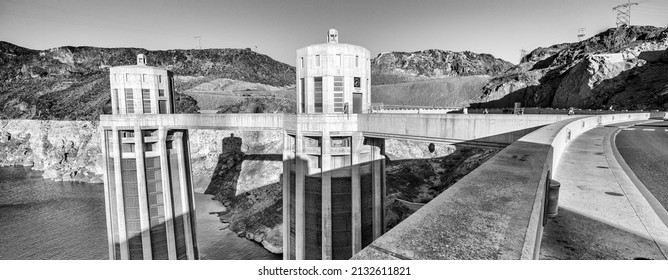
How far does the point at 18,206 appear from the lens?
47531 mm

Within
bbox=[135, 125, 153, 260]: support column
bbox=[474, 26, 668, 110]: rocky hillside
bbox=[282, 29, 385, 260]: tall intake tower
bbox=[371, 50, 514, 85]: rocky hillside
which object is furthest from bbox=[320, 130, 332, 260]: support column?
bbox=[371, 50, 514, 85]: rocky hillside

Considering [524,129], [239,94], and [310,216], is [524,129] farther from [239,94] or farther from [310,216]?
[239,94]

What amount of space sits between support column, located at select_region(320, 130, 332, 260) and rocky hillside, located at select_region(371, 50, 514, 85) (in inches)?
6350

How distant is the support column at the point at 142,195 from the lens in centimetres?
2361

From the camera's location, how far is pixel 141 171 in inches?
938

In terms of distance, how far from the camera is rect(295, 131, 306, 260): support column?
57.9 ft

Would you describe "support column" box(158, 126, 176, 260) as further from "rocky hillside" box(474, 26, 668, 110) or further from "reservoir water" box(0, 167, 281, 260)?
"rocky hillside" box(474, 26, 668, 110)

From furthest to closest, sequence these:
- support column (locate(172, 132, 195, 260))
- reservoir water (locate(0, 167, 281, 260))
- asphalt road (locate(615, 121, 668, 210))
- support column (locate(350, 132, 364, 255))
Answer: reservoir water (locate(0, 167, 281, 260))
support column (locate(172, 132, 195, 260))
support column (locate(350, 132, 364, 255))
asphalt road (locate(615, 121, 668, 210))

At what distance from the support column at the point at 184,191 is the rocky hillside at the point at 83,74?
58.9 meters

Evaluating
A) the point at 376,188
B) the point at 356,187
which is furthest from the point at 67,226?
the point at 376,188

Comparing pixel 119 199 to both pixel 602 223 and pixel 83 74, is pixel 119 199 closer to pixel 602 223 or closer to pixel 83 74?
pixel 602 223

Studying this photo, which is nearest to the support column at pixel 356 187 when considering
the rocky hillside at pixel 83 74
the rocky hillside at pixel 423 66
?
the rocky hillside at pixel 83 74

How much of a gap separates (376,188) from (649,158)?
11639mm

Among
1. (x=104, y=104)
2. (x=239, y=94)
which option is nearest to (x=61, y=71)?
(x=104, y=104)
